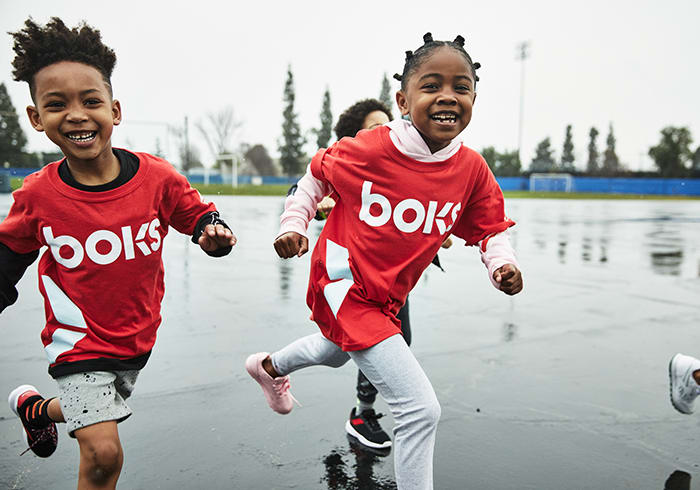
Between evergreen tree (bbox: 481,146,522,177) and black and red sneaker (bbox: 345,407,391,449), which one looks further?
evergreen tree (bbox: 481,146,522,177)

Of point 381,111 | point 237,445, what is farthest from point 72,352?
point 381,111

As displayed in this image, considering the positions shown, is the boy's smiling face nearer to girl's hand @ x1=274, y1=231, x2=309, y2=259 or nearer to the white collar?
girl's hand @ x1=274, y1=231, x2=309, y2=259

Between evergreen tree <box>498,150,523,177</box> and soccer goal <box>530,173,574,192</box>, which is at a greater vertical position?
evergreen tree <box>498,150,523,177</box>

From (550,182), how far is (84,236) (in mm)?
58796

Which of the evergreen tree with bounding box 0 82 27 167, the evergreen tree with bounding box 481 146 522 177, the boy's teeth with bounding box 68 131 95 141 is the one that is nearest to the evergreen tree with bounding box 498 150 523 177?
the evergreen tree with bounding box 481 146 522 177

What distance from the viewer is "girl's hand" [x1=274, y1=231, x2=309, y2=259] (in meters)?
2.53

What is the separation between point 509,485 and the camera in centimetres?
276

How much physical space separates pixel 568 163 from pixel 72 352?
96621 millimetres

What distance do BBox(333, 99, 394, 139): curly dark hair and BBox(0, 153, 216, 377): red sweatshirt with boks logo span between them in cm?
169

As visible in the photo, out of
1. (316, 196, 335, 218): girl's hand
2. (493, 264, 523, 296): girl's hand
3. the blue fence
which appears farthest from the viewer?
the blue fence

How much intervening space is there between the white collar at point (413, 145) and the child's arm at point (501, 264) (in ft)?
1.47

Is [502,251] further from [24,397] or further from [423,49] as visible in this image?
[24,397]

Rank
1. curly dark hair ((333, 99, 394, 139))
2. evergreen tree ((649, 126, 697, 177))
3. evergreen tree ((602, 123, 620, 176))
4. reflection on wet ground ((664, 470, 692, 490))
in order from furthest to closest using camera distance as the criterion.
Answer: evergreen tree ((602, 123, 620, 176))
evergreen tree ((649, 126, 697, 177))
curly dark hair ((333, 99, 394, 139))
reflection on wet ground ((664, 470, 692, 490))

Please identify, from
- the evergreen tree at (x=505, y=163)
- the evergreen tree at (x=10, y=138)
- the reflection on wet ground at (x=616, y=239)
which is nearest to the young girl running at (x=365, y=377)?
the reflection on wet ground at (x=616, y=239)
